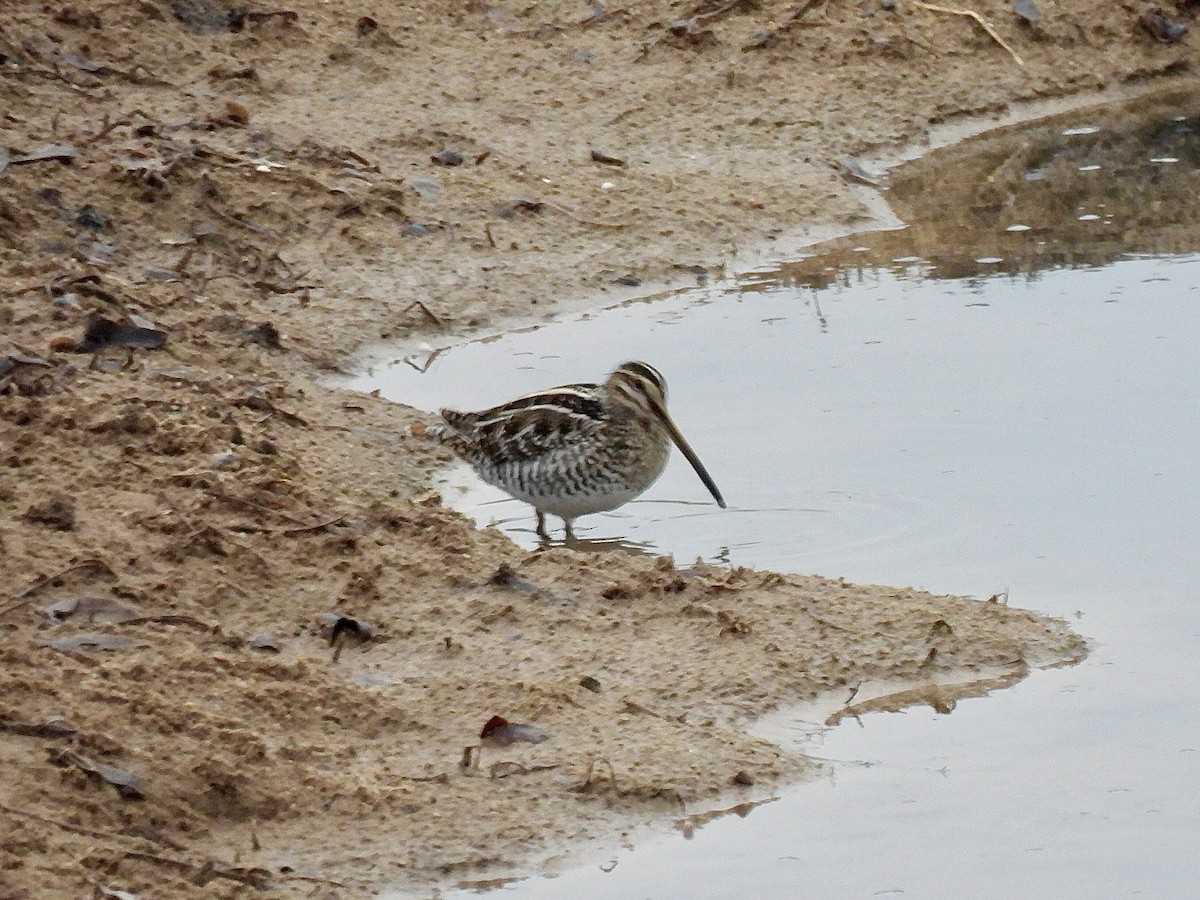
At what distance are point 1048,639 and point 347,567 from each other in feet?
6.37

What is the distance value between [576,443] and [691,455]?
0.38m

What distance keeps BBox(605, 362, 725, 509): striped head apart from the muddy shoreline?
686 mm

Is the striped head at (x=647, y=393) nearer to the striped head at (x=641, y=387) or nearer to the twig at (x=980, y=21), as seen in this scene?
the striped head at (x=641, y=387)

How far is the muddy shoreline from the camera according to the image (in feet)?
15.3

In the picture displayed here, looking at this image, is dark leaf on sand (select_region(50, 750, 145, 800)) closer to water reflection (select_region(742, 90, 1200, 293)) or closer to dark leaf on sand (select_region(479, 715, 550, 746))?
dark leaf on sand (select_region(479, 715, 550, 746))

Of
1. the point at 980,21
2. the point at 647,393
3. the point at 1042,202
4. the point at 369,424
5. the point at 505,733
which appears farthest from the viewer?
the point at 980,21

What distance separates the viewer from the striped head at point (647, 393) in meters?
7.03

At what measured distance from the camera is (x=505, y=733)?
5043 millimetres

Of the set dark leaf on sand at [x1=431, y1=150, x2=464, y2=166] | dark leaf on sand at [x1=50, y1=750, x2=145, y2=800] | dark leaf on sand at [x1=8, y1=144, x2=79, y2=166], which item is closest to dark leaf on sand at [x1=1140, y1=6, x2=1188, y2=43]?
dark leaf on sand at [x1=431, y1=150, x2=464, y2=166]

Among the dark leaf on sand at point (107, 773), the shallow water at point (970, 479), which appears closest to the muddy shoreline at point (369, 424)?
the dark leaf on sand at point (107, 773)

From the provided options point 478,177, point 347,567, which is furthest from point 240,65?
point 347,567

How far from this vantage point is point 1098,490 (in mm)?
6613

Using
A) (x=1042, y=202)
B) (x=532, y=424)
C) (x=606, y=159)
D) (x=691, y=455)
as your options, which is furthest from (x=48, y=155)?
(x=1042, y=202)

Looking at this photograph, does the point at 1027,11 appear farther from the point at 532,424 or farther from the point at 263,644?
the point at 263,644
